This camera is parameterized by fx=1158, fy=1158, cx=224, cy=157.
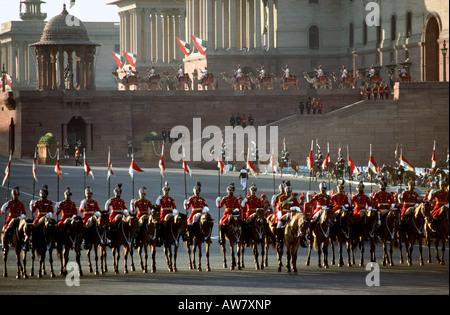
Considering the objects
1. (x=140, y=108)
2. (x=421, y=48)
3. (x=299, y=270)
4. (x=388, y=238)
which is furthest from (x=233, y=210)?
(x=421, y=48)

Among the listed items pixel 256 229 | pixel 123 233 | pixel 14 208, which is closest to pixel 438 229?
pixel 256 229

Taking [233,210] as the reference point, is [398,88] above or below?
above

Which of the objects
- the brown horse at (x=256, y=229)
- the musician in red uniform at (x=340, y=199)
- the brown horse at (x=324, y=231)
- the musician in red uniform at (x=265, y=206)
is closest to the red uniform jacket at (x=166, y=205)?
the brown horse at (x=256, y=229)

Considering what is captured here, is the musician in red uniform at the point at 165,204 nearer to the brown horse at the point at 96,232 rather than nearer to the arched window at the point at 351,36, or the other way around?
the brown horse at the point at 96,232

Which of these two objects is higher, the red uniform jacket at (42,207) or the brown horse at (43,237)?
the red uniform jacket at (42,207)

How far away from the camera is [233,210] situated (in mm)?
32656

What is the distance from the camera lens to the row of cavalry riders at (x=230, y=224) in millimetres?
31516

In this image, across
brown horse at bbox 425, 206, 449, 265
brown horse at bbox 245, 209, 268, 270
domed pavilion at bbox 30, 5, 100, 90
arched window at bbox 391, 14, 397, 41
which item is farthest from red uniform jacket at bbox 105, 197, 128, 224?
arched window at bbox 391, 14, 397, 41

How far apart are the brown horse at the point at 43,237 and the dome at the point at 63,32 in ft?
179

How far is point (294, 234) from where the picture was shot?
31.3 metres

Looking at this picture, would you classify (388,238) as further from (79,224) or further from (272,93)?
(272,93)

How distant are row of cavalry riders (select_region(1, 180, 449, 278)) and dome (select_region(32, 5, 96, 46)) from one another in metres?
52.9

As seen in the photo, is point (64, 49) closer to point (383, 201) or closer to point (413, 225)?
point (383, 201)

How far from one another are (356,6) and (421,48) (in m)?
12.8
